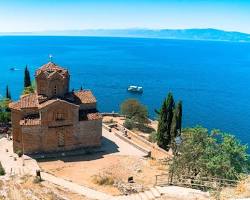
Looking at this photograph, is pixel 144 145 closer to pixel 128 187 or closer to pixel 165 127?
pixel 165 127

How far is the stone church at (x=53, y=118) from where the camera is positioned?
1479 inches

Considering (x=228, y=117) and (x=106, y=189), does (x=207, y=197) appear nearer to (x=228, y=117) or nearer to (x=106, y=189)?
(x=106, y=189)

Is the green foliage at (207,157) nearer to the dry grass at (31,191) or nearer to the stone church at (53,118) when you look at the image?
the dry grass at (31,191)

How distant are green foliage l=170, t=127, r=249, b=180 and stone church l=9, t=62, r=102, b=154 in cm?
1423

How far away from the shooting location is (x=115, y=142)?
43219 millimetres

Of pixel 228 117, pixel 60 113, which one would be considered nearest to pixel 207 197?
pixel 60 113

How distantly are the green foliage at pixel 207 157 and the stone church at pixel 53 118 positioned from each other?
46.7 ft

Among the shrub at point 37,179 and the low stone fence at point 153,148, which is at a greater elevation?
the shrub at point 37,179

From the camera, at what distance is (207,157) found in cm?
2655

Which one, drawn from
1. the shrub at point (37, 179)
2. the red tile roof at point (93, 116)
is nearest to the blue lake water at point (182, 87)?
the red tile roof at point (93, 116)

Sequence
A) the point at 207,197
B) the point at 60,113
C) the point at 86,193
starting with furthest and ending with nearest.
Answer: the point at 60,113
the point at 86,193
the point at 207,197

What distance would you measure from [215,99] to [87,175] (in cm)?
7975

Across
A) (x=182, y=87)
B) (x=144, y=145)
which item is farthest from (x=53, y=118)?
(x=182, y=87)

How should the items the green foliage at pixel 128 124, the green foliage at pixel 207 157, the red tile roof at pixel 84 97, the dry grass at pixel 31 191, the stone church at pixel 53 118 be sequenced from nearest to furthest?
the green foliage at pixel 207 157, the dry grass at pixel 31 191, the stone church at pixel 53 118, the red tile roof at pixel 84 97, the green foliage at pixel 128 124
